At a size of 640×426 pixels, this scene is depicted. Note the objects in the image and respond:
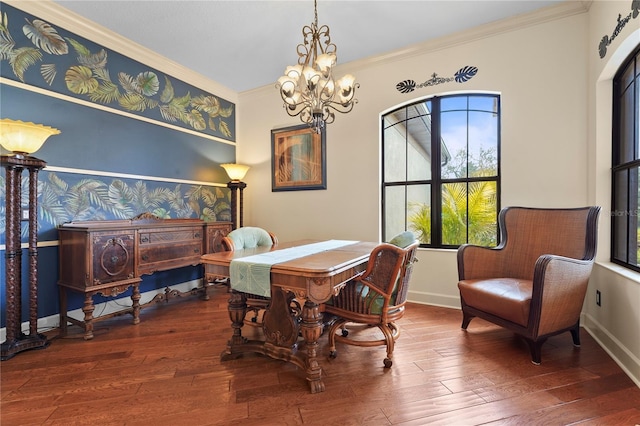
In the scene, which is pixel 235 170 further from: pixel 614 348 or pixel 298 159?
pixel 614 348

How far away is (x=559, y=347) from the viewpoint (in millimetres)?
2242

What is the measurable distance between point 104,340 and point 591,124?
15.6 feet

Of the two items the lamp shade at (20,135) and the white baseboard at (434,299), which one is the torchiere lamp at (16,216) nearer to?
the lamp shade at (20,135)

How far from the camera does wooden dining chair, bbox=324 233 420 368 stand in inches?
73.1

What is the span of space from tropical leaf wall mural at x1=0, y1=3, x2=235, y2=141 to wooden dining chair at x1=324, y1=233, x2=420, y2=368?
10.5ft

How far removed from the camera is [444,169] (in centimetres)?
338

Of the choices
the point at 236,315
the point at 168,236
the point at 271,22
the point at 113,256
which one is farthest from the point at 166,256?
the point at 271,22

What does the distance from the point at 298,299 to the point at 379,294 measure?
0.59 meters

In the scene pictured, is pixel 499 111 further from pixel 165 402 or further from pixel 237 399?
pixel 165 402

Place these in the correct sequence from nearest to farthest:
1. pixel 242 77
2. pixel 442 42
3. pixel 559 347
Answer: pixel 559 347 < pixel 442 42 < pixel 242 77

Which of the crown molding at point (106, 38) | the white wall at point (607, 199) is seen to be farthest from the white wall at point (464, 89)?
the crown molding at point (106, 38)

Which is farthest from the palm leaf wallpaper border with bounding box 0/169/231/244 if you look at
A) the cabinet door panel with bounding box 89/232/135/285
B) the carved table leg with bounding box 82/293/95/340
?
the carved table leg with bounding box 82/293/95/340

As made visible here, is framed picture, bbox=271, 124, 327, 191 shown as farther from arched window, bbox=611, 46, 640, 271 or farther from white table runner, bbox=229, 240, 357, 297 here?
arched window, bbox=611, 46, 640, 271

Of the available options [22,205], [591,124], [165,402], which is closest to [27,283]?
[22,205]
